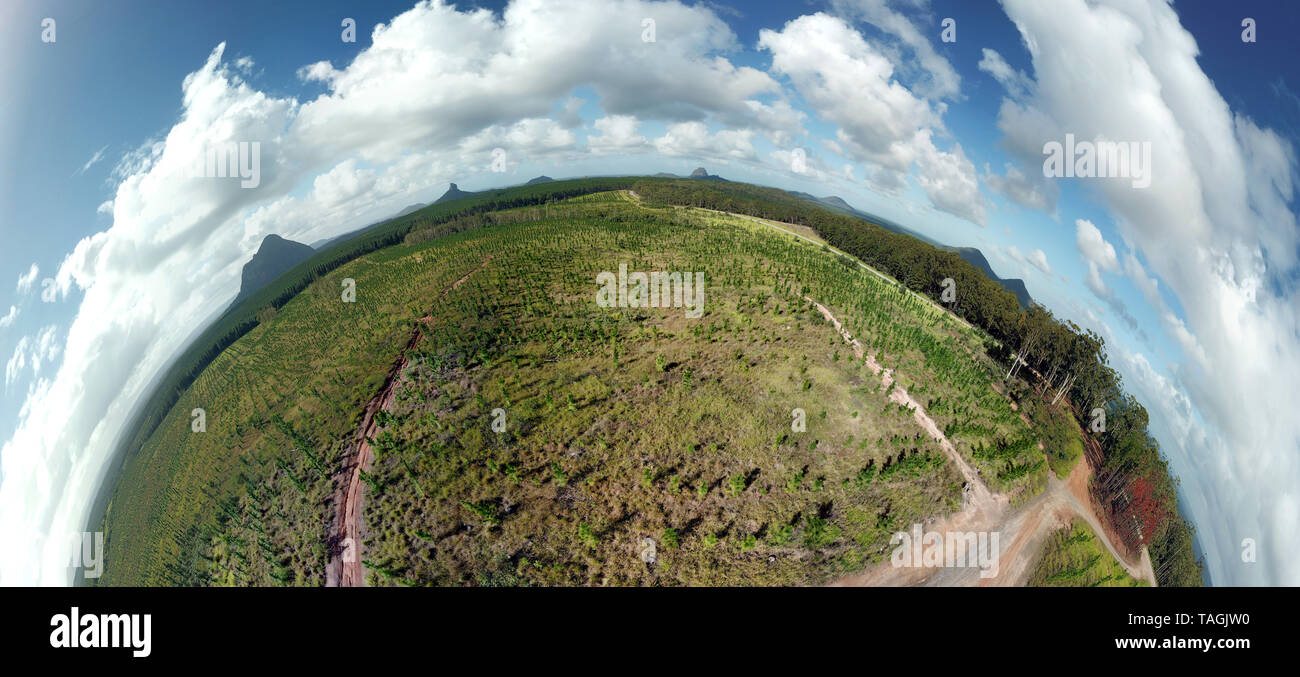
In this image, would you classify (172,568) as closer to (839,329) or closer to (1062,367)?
(839,329)

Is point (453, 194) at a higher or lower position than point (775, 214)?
higher

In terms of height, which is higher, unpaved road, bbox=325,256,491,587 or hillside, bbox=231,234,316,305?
hillside, bbox=231,234,316,305

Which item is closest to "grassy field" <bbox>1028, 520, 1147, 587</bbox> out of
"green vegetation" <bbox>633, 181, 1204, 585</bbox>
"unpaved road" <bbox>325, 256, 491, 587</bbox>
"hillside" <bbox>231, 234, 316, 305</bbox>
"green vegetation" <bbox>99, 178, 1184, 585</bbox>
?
"green vegetation" <bbox>99, 178, 1184, 585</bbox>

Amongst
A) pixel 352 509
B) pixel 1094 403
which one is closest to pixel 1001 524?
pixel 1094 403

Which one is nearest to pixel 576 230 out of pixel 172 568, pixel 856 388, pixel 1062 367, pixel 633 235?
pixel 633 235

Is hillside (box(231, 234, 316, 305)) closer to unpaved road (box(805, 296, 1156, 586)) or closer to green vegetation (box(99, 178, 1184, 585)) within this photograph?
green vegetation (box(99, 178, 1184, 585))

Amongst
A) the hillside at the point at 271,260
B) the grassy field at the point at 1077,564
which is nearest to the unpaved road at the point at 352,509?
the grassy field at the point at 1077,564

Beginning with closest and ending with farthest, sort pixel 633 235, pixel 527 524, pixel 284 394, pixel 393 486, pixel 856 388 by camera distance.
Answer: pixel 527 524 → pixel 393 486 → pixel 856 388 → pixel 284 394 → pixel 633 235
